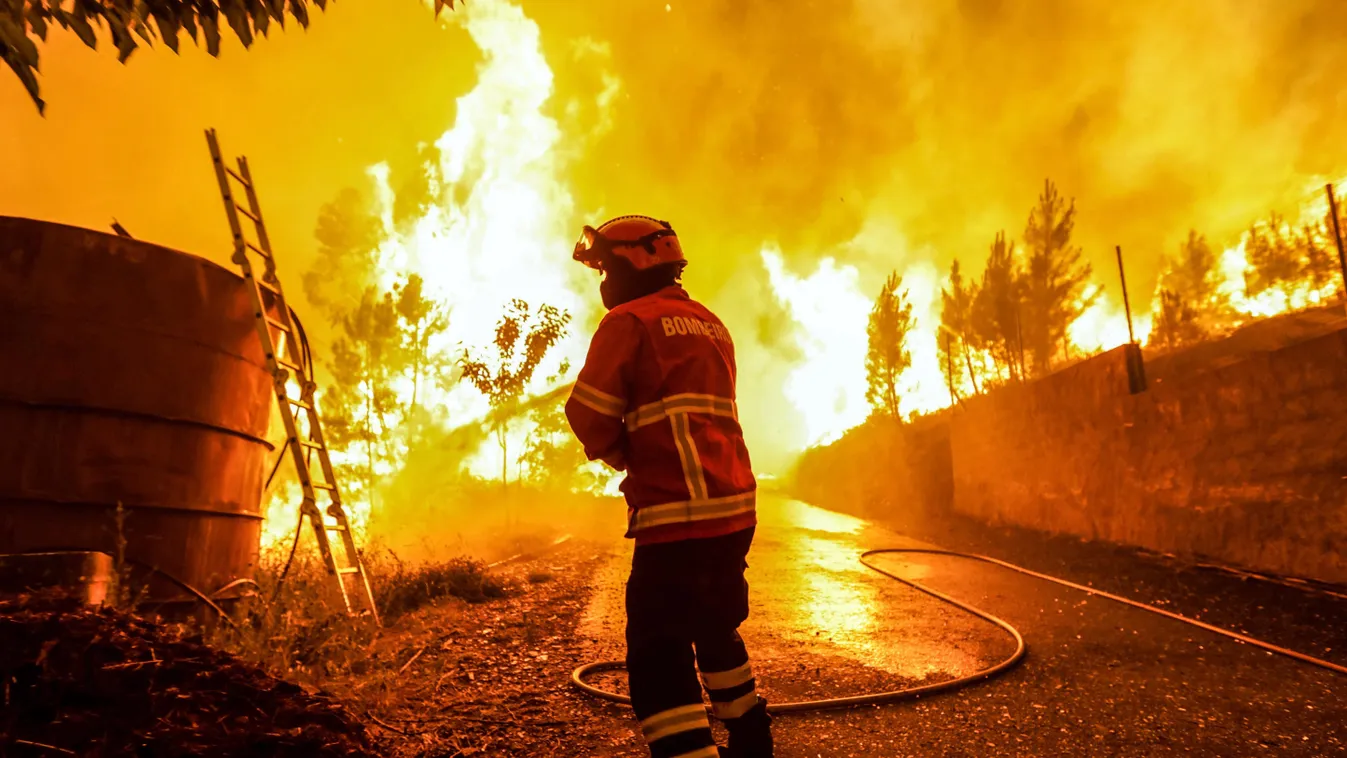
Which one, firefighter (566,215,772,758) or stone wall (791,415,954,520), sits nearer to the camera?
firefighter (566,215,772,758)

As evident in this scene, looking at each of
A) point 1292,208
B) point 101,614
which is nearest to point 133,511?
point 101,614

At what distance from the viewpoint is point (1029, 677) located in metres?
3.63

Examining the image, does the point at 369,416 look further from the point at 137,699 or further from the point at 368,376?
the point at 137,699

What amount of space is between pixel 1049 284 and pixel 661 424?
24.8 metres

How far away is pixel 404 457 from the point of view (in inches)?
709

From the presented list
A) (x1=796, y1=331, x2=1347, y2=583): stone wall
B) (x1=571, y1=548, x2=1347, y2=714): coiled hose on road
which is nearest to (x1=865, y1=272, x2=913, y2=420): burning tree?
(x1=796, y1=331, x2=1347, y2=583): stone wall

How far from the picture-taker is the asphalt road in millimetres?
2764

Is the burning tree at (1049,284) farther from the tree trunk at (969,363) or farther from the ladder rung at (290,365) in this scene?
the ladder rung at (290,365)

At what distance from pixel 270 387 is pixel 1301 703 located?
277 inches

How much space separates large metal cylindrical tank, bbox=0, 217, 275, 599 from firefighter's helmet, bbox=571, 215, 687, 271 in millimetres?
3384

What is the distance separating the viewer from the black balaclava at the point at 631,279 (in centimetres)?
242

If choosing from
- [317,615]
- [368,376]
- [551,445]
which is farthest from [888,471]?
[317,615]

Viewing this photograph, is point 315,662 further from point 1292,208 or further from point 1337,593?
point 1292,208

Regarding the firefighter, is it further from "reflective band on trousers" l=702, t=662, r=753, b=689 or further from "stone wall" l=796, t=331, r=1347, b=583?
"stone wall" l=796, t=331, r=1347, b=583
